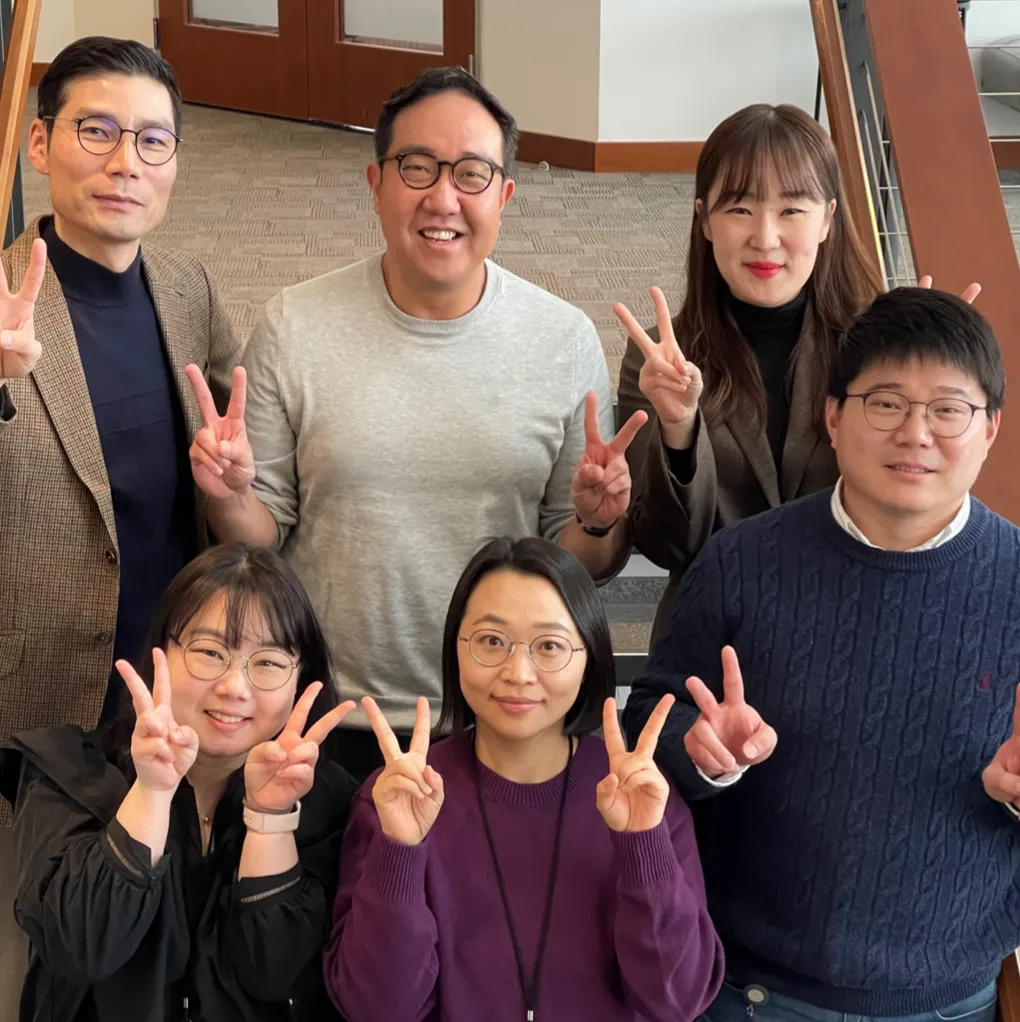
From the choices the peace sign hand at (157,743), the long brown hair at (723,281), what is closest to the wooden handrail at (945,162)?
the long brown hair at (723,281)

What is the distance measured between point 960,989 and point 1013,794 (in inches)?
11.5

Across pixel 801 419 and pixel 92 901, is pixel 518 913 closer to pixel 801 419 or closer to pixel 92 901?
pixel 92 901

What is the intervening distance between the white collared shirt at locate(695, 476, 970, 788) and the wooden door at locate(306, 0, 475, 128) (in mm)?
4782

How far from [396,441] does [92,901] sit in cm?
74

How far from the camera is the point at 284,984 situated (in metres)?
1.59

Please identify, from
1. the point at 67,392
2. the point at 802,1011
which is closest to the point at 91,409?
the point at 67,392

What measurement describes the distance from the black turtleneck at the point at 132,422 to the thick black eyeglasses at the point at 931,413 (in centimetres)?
105

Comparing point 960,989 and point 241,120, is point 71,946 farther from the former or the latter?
point 241,120

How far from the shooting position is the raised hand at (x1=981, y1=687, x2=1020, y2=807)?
59.9 inches

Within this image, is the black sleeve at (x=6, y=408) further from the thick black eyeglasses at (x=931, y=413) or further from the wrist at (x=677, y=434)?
the thick black eyeglasses at (x=931, y=413)

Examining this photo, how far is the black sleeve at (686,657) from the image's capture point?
168 cm

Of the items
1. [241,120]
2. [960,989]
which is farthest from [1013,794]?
[241,120]

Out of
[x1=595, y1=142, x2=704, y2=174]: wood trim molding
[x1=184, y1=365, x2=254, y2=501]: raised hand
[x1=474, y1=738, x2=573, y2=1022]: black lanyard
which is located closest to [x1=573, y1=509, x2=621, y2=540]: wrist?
[x1=474, y1=738, x2=573, y2=1022]: black lanyard

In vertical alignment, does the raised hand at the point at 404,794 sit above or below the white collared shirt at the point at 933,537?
below
